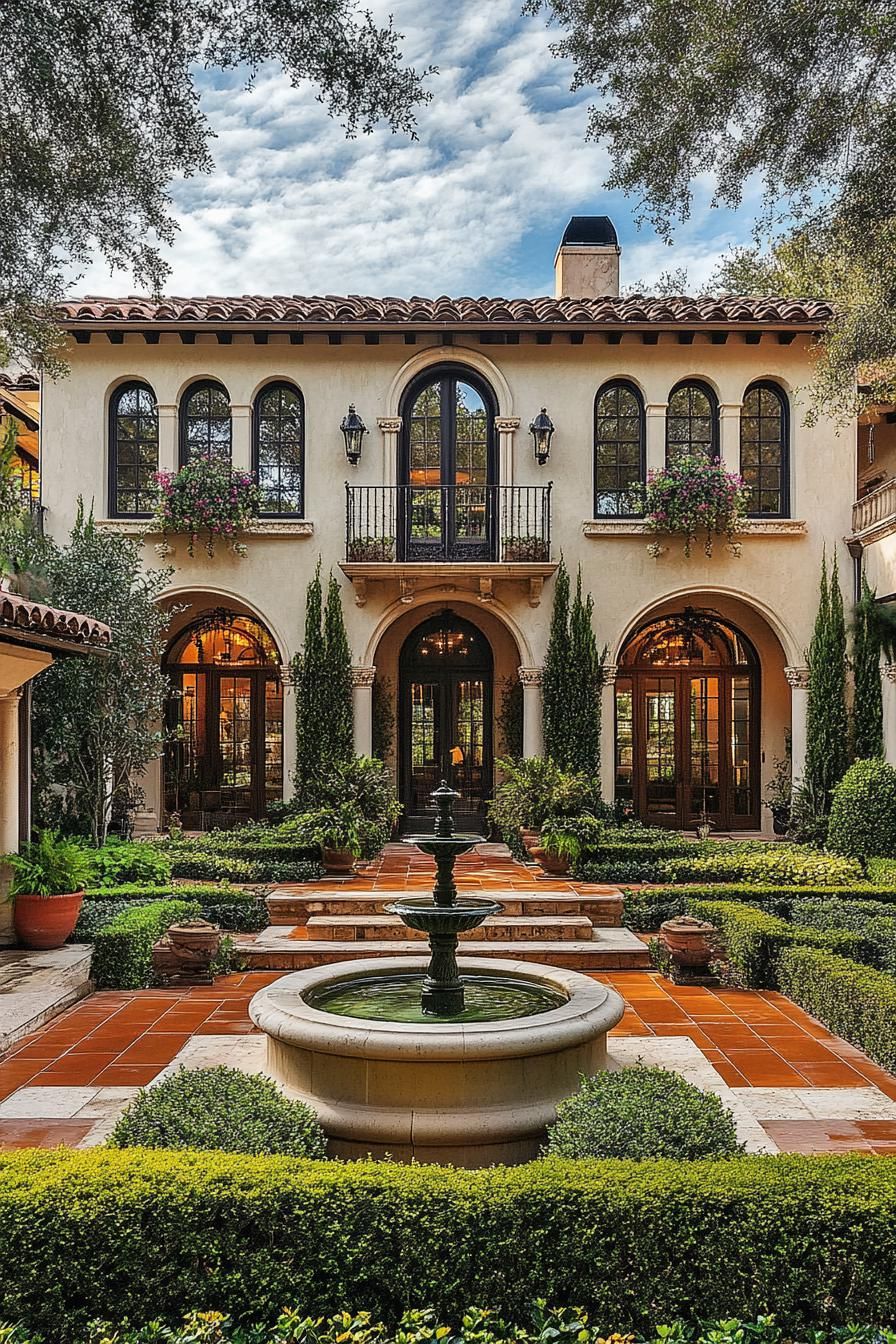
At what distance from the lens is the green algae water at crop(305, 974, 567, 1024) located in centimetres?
602

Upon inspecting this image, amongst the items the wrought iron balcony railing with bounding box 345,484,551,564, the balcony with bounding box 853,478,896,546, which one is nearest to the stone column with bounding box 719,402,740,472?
the balcony with bounding box 853,478,896,546

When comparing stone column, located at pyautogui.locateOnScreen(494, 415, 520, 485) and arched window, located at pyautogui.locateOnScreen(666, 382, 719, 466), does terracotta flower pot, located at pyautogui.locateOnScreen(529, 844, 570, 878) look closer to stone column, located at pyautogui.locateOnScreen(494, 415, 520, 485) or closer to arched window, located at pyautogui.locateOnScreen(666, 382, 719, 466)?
stone column, located at pyautogui.locateOnScreen(494, 415, 520, 485)

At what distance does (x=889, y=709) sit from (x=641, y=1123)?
11611mm

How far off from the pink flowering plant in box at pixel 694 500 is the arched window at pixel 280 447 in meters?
5.33

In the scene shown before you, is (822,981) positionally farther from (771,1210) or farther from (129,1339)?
(129,1339)

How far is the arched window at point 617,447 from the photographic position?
15789 millimetres

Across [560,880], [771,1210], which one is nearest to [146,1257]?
[771,1210]

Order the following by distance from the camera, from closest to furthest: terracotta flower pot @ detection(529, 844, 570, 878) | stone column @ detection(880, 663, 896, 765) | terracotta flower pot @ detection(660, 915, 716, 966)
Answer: terracotta flower pot @ detection(660, 915, 716, 966), terracotta flower pot @ detection(529, 844, 570, 878), stone column @ detection(880, 663, 896, 765)

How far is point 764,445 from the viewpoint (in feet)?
52.1

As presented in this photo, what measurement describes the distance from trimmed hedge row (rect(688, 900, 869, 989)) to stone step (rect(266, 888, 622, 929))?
5.74ft

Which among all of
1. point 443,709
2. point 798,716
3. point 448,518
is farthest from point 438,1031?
point 443,709

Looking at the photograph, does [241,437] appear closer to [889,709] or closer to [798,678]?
[798,678]

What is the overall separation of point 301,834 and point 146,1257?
928 centimetres

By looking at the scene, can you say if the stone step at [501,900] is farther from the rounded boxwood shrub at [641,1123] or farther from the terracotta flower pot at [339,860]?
the rounded boxwood shrub at [641,1123]
